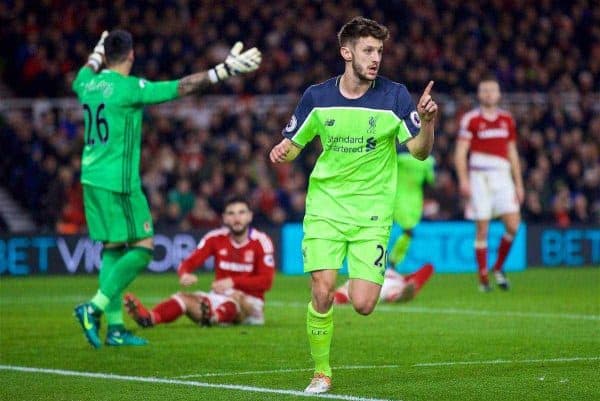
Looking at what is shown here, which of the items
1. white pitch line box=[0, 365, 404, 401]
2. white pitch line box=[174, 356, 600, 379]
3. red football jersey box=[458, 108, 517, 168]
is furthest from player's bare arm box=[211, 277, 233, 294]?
red football jersey box=[458, 108, 517, 168]

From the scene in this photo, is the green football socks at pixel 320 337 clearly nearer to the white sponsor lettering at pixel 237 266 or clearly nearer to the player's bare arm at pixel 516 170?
the white sponsor lettering at pixel 237 266

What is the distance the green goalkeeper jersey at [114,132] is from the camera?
34.8 ft

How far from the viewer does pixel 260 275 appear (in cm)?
1195

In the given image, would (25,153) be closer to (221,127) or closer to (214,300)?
(221,127)

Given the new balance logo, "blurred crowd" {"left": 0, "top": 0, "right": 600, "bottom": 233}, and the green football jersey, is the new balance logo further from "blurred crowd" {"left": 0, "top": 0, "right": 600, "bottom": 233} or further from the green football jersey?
"blurred crowd" {"left": 0, "top": 0, "right": 600, "bottom": 233}

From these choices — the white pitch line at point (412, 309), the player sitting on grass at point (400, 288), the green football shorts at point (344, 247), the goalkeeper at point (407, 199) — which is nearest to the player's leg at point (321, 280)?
the green football shorts at point (344, 247)

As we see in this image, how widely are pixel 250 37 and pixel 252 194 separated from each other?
4.86 metres

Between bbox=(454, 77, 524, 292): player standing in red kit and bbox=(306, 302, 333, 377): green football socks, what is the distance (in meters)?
8.39

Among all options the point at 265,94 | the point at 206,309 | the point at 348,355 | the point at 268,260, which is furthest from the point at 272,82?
the point at 348,355

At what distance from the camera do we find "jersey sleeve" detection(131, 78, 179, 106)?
10180 mm

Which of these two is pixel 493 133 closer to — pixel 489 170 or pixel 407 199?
pixel 489 170

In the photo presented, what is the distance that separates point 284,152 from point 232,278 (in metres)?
4.10

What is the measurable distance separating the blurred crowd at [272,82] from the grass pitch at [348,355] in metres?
7.62

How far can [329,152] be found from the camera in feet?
26.6
